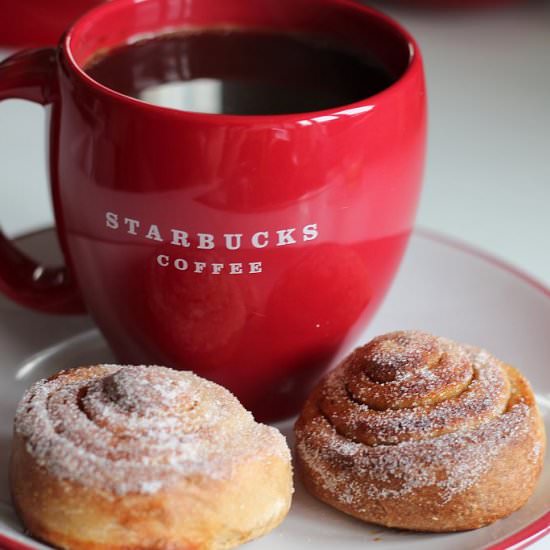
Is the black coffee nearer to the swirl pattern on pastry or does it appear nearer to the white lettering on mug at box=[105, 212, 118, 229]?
the white lettering on mug at box=[105, 212, 118, 229]

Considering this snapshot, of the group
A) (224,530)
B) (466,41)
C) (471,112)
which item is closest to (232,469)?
(224,530)

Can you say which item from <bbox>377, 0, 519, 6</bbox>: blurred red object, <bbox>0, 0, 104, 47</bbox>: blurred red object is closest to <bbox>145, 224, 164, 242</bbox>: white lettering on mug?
<bbox>0, 0, 104, 47</bbox>: blurred red object

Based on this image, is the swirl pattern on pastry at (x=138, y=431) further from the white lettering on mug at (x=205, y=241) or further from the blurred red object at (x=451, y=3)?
the blurred red object at (x=451, y=3)

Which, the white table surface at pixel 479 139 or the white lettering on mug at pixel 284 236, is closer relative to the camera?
the white lettering on mug at pixel 284 236

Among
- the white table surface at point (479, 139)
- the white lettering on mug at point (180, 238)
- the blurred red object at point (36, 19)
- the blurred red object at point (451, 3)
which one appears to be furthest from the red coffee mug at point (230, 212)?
the blurred red object at point (451, 3)

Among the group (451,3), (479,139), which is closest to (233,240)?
(479,139)

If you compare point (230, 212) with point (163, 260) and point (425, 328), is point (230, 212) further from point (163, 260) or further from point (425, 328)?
point (425, 328)

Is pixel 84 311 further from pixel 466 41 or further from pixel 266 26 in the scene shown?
pixel 466 41
